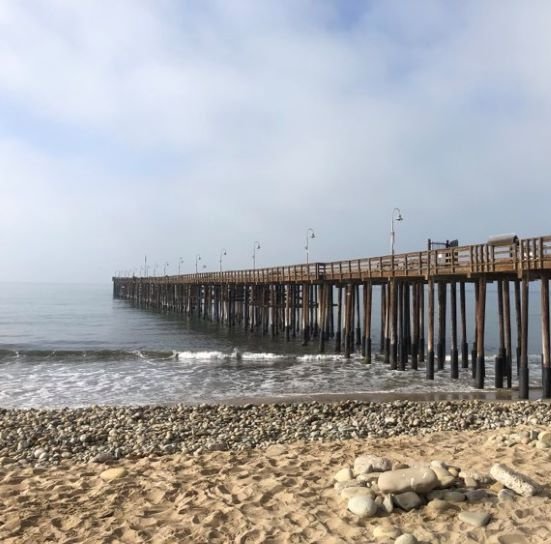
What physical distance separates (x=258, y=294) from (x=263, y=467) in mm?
29771

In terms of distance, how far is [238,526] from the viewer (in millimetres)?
4902

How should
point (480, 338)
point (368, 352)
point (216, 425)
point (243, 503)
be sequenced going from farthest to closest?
point (368, 352), point (480, 338), point (216, 425), point (243, 503)

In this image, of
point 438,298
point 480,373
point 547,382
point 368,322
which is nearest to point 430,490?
point 547,382

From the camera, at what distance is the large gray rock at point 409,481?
5121 millimetres

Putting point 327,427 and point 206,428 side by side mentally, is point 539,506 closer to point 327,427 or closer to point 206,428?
point 327,427

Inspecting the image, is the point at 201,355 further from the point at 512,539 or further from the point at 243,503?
the point at 512,539

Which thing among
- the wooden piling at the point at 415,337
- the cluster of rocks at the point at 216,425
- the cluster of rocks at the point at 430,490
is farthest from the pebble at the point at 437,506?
the wooden piling at the point at 415,337

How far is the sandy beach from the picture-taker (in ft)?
15.3

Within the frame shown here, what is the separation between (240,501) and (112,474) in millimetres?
1980

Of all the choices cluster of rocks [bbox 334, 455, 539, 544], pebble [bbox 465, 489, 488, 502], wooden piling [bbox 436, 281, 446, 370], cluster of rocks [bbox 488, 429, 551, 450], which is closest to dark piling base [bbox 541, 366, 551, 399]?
wooden piling [bbox 436, 281, 446, 370]

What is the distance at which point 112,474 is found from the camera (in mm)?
6535

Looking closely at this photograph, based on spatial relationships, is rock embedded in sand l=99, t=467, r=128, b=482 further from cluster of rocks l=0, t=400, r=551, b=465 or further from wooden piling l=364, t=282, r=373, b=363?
wooden piling l=364, t=282, r=373, b=363

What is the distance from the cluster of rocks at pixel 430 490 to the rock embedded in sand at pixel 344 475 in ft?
0.35

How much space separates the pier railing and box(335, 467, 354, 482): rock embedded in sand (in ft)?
28.8
